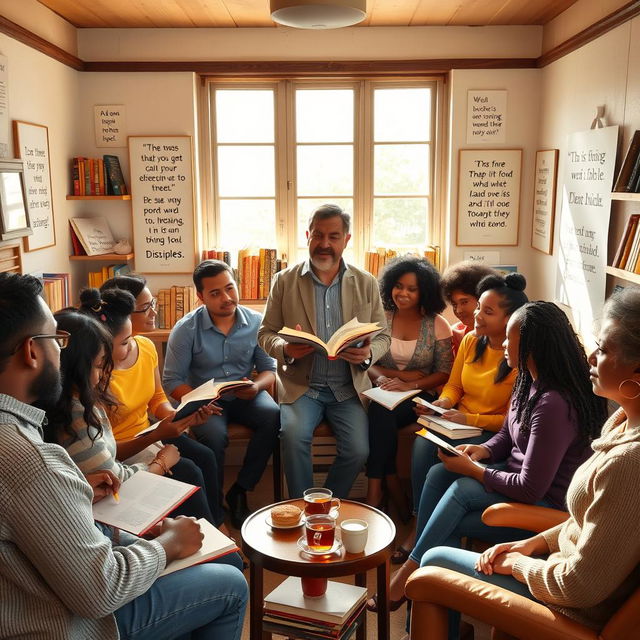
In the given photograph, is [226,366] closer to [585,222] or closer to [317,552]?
[317,552]

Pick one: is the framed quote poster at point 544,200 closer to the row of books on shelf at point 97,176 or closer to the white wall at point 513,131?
the white wall at point 513,131

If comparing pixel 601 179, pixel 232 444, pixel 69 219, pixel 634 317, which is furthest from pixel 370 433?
pixel 69 219

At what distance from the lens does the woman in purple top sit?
211 cm

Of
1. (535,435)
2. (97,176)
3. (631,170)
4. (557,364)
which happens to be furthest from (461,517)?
(97,176)

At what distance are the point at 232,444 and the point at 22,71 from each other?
7.10 ft

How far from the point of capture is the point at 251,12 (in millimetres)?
3807

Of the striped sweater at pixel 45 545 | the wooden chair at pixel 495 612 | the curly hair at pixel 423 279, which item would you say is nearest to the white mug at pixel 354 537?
the wooden chair at pixel 495 612

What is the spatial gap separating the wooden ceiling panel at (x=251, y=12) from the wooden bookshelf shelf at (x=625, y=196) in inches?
51.9

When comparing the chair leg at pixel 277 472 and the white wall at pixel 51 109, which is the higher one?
the white wall at pixel 51 109

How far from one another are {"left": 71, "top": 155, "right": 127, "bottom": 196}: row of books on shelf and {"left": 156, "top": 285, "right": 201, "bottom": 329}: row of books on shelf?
69 cm

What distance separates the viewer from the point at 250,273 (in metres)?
4.42

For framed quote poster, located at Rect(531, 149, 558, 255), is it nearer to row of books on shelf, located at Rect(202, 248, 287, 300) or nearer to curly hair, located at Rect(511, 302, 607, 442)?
row of books on shelf, located at Rect(202, 248, 287, 300)

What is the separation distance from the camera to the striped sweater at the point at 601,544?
1.40 metres

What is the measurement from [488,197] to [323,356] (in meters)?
1.81
